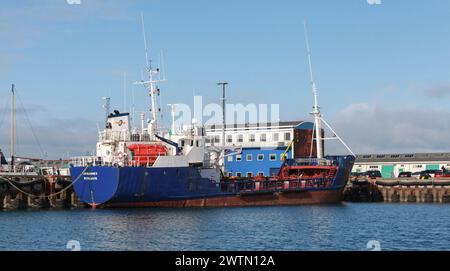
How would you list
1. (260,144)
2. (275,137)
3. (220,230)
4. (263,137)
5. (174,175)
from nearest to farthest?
(220,230) < (174,175) < (275,137) < (260,144) < (263,137)

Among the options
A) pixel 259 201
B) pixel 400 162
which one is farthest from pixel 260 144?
pixel 400 162

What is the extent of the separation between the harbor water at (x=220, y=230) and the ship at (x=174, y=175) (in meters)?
1.90

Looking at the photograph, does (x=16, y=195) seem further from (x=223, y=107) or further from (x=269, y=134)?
(x=269, y=134)

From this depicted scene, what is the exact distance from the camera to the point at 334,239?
2947 cm

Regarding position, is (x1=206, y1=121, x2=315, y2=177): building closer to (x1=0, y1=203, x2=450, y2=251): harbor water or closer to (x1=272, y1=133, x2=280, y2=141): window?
(x1=272, y1=133, x2=280, y2=141): window

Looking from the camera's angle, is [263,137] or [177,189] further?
[263,137]

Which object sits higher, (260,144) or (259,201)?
(260,144)

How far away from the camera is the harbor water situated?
1067 inches

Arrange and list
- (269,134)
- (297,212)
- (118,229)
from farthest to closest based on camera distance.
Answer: (269,134), (297,212), (118,229)

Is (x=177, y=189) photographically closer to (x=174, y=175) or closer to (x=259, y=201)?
(x=174, y=175)

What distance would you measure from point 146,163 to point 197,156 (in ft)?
14.3

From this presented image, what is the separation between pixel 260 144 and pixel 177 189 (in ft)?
91.2

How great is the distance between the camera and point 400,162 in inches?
3393
